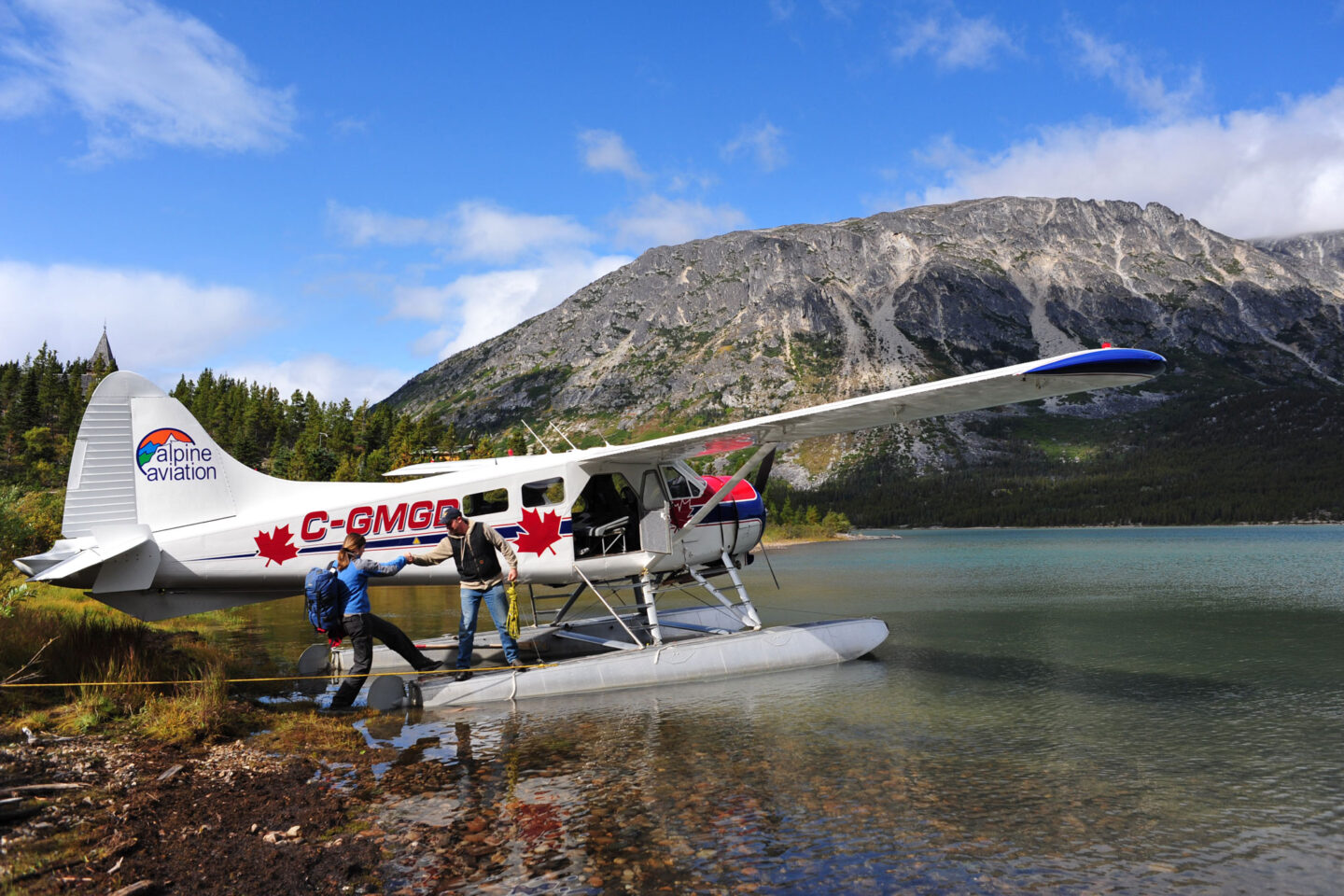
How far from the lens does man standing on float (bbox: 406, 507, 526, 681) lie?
9.48 meters

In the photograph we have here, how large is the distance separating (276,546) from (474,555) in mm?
→ 2343

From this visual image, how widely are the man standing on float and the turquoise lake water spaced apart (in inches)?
35.9

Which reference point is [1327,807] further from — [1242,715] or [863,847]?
[863,847]

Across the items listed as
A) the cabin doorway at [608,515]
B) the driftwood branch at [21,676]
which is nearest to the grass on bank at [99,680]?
the driftwood branch at [21,676]

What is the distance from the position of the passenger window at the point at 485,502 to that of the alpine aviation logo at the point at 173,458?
9.81 feet

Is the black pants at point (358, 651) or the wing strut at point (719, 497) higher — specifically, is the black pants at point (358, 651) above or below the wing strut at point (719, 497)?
below

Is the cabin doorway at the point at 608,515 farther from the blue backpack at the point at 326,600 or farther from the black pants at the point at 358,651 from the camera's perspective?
the blue backpack at the point at 326,600

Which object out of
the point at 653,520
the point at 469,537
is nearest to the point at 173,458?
the point at 469,537

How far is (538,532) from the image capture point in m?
10.6

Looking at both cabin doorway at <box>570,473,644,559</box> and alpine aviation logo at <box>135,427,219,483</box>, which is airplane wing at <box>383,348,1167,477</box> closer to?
cabin doorway at <box>570,473,644,559</box>

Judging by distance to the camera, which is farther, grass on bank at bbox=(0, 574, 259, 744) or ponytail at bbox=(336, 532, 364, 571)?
ponytail at bbox=(336, 532, 364, 571)

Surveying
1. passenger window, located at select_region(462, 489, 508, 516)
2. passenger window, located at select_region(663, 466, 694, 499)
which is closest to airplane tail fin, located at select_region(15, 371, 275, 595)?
passenger window, located at select_region(462, 489, 508, 516)

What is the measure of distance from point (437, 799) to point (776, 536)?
82.0 m

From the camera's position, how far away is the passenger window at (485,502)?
33.6 feet
